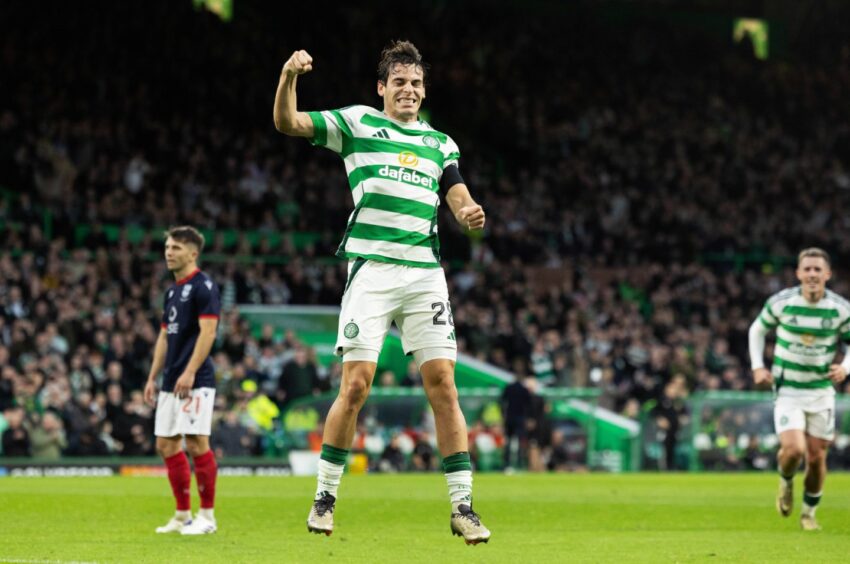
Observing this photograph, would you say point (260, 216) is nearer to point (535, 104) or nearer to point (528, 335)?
point (528, 335)

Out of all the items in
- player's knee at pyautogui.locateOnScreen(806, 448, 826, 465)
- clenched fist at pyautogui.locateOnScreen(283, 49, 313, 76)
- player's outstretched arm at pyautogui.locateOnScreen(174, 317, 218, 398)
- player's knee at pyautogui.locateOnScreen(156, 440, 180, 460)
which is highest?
clenched fist at pyautogui.locateOnScreen(283, 49, 313, 76)

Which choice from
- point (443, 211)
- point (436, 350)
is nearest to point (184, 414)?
point (436, 350)

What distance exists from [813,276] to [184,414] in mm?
5608

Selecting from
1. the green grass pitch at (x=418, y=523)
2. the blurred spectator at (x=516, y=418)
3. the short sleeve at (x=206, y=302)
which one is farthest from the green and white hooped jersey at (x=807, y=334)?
the blurred spectator at (x=516, y=418)

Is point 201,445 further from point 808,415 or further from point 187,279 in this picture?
point 808,415

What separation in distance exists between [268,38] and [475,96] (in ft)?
19.4

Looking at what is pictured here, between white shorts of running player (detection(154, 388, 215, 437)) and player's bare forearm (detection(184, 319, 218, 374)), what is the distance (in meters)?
0.24

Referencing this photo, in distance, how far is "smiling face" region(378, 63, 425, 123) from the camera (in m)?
8.13

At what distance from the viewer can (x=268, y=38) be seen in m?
35.9

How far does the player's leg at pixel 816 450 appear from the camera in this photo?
12.8m

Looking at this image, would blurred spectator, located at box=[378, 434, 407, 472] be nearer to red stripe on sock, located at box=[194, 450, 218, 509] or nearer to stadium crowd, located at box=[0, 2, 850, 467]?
stadium crowd, located at box=[0, 2, 850, 467]

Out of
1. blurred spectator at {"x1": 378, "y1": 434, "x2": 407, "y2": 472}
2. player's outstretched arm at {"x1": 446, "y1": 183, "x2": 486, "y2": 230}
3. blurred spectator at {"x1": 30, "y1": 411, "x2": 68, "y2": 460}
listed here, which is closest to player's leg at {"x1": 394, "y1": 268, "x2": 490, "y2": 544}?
player's outstretched arm at {"x1": 446, "y1": 183, "x2": 486, "y2": 230}

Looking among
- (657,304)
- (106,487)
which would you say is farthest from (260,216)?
(106,487)

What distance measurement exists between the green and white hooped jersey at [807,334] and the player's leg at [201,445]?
515cm
